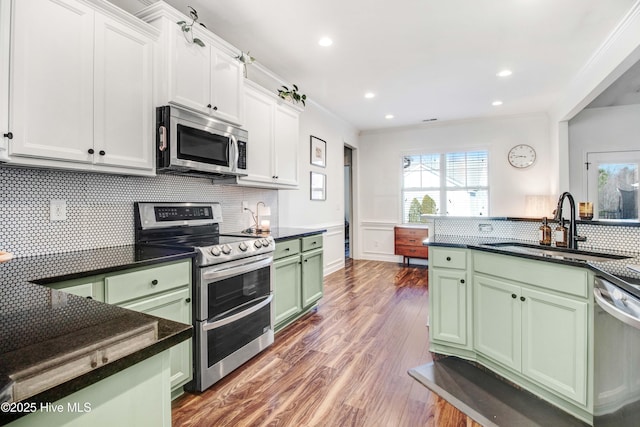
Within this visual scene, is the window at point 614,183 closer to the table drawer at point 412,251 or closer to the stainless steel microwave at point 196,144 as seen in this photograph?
the table drawer at point 412,251

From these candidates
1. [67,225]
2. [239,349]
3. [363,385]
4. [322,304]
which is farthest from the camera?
[322,304]

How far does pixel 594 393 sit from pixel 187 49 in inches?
124

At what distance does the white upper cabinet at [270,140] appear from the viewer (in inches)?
115

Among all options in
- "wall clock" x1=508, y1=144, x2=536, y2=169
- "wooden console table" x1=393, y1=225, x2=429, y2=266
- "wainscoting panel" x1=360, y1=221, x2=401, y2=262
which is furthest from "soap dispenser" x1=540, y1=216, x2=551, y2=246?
"wainscoting panel" x1=360, y1=221, x2=401, y2=262

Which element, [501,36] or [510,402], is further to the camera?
[501,36]

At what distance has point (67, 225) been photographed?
1.83m

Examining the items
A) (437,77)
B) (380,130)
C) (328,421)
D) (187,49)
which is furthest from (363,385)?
(380,130)

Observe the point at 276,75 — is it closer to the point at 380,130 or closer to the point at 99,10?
the point at 99,10

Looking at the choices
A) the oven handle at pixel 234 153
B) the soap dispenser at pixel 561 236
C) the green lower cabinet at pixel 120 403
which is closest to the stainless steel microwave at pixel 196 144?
the oven handle at pixel 234 153

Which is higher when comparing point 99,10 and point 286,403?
point 99,10

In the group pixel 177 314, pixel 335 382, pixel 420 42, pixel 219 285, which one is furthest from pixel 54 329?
pixel 420 42

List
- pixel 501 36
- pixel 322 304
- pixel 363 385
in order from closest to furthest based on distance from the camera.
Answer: pixel 363 385 < pixel 501 36 < pixel 322 304

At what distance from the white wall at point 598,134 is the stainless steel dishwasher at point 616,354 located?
4.45 m

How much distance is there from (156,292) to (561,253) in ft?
8.25
